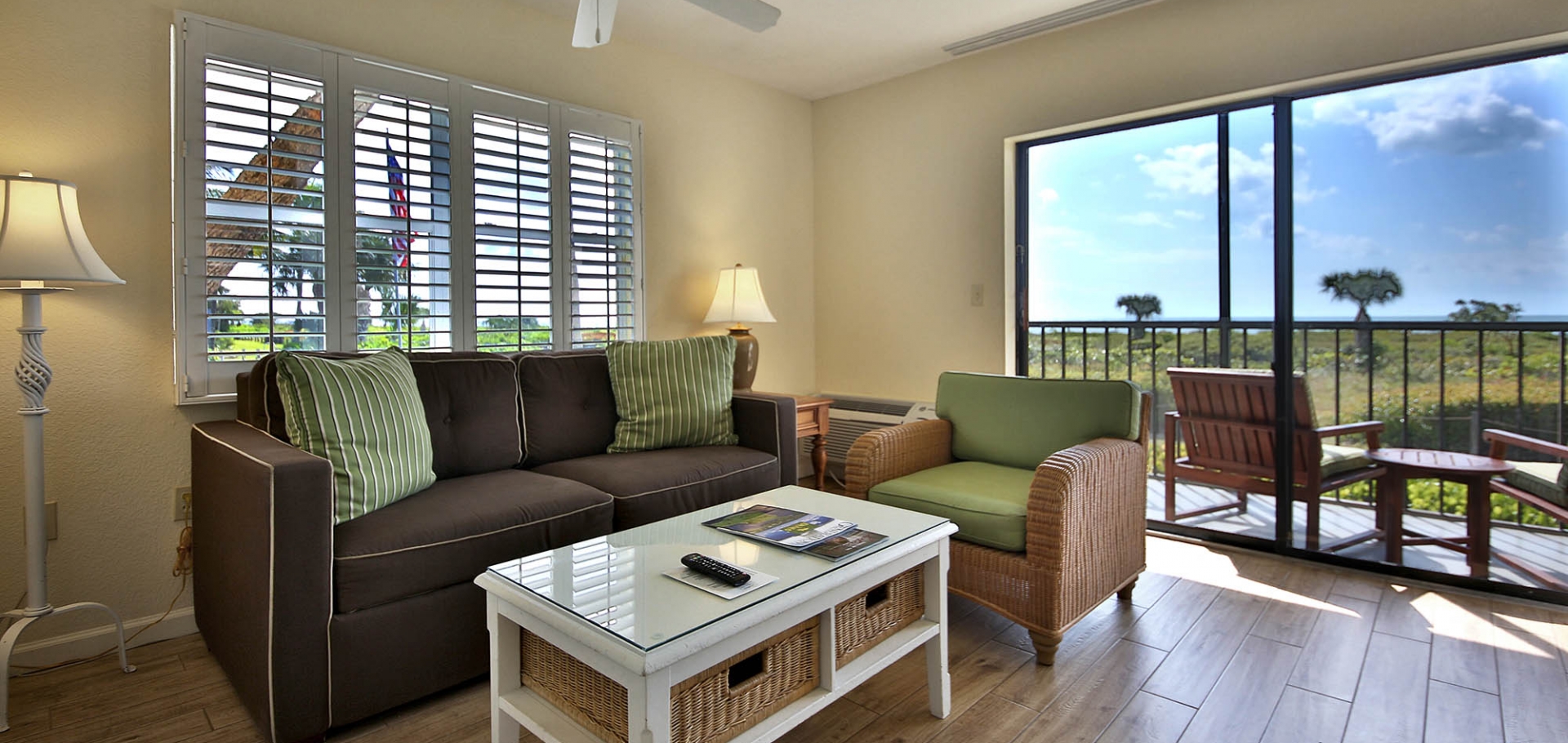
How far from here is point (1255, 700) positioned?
1909 millimetres

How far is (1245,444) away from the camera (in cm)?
315

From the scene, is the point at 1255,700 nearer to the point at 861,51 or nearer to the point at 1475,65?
the point at 1475,65

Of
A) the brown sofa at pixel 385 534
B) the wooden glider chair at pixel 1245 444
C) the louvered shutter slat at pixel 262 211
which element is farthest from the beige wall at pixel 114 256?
the wooden glider chair at pixel 1245 444

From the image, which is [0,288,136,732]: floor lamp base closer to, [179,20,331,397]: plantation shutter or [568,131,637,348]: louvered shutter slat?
[179,20,331,397]: plantation shutter

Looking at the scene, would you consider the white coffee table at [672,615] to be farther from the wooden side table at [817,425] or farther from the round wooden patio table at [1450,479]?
the round wooden patio table at [1450,479]

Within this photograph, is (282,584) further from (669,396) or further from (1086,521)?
(1086,521)

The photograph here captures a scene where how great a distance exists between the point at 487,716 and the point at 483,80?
2421 mm

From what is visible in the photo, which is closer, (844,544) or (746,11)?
(844,544)

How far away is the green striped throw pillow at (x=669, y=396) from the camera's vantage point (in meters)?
2.94

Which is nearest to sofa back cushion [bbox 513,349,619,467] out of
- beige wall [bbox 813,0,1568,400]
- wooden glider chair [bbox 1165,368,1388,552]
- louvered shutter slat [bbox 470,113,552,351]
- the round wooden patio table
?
louvered shutter slat [bbox 470,113,552,351]

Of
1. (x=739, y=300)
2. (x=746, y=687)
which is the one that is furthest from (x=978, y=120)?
(x=746, y=687)

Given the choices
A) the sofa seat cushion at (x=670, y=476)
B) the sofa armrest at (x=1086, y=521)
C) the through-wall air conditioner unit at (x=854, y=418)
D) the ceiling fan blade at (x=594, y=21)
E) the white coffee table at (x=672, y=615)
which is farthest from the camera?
the through-wall air conditioner unit at (x=854, y=418)

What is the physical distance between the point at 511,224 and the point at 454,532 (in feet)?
5.27

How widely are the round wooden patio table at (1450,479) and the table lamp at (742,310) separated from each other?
8.51 ft
